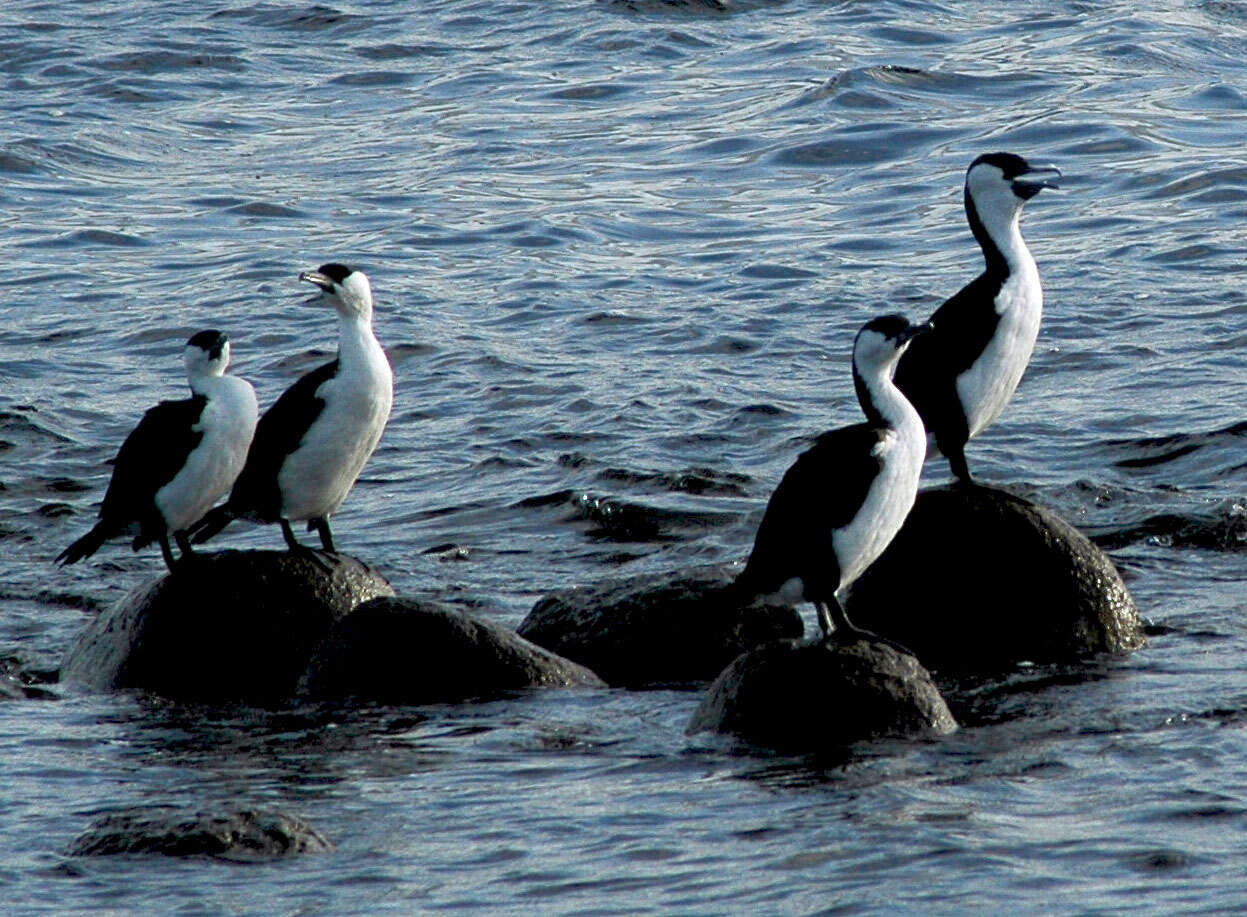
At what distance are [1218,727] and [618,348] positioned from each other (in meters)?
7.67

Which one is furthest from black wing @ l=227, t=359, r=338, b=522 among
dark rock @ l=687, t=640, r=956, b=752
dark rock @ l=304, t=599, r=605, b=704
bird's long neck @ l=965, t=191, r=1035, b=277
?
bird's long neck @ l=965, t=191, r=1035, b=277

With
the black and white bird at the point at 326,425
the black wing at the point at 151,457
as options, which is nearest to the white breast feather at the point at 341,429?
the black and white bird at the point at 326,425

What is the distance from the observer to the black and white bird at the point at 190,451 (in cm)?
909

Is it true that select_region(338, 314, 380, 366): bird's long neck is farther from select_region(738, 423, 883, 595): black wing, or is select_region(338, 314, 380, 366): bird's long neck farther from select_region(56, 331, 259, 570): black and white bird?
select_region(738, 423, 883, 595): black wing

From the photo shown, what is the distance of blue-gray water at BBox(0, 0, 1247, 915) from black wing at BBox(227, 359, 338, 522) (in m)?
0.91

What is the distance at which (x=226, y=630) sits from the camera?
30.0 feet

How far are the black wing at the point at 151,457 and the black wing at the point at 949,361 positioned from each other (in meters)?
2.88

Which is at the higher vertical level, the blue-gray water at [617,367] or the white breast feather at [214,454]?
the white breast feather at [214,454]

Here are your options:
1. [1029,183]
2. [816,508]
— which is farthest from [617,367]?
[816,508]

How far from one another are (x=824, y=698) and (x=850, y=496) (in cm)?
71

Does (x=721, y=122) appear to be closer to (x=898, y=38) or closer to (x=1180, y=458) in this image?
→ (x=898, y=38)

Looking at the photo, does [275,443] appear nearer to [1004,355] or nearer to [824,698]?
[824,698]

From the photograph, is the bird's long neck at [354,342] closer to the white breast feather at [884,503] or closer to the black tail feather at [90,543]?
the black tail feather at [90,543]

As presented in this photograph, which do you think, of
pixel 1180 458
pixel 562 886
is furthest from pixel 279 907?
pixel 1180 458
